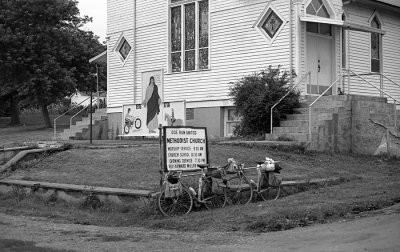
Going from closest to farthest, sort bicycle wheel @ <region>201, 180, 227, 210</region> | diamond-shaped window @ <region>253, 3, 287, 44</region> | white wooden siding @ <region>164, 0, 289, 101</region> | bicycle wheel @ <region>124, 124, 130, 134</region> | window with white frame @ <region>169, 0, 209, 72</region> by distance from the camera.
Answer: bicycle wheel @ <region>201, 180, 227, 210</region>
diamond-shaped window @ <region>253, 3, 287, 44</region>
white wooden siding @ <region>164, 0, 289, 101</region>
bicycle wheel @ <region>124, 124, 130, 134</region>
window with white frame @ <region>169, 0, 209, 72</region>

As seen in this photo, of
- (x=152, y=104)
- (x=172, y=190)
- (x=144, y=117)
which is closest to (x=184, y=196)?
(x=172, y=190)

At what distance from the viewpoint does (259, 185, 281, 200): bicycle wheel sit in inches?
478

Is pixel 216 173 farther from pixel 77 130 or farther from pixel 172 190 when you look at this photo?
pixel 77 130

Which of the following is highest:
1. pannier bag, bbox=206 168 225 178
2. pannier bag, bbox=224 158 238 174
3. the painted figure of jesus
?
the painted figure of jesus

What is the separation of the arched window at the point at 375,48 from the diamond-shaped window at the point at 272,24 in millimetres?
4624

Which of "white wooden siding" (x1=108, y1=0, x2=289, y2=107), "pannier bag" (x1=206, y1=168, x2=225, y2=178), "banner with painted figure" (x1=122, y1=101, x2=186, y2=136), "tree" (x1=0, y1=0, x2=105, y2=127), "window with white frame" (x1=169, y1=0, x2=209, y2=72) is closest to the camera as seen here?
"pannier bag" (x1=206, y1=168, x2=225, y2=178)

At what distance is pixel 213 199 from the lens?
1169 centimetres

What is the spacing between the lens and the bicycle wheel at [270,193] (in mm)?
12133

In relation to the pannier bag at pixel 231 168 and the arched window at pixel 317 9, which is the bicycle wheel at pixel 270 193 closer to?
the pannier bag at pixel 231 168

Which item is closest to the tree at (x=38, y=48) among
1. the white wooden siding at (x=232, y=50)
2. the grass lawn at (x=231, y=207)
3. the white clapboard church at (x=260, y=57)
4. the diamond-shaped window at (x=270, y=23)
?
the white clapboard church at (x=260, y=57)

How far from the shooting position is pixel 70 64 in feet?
125

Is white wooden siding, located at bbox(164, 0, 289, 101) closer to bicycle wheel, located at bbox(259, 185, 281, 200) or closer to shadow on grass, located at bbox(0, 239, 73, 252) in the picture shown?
bicycle wheel, located at bbox(259, 185, 281, 200)

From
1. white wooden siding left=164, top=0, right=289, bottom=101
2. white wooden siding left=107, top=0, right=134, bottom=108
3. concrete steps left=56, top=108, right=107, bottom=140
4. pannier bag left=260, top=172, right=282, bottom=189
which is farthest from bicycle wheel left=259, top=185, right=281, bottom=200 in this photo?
concrete steps left=56, top=108, right=107, bottom=140

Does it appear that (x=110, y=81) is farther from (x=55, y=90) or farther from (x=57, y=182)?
(x=57, y=182)
